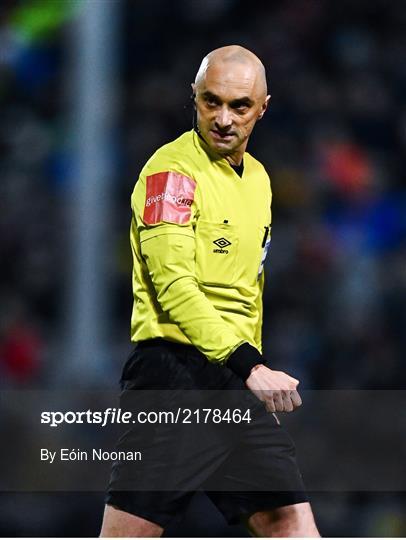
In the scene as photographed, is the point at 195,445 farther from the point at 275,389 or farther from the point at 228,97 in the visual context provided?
the point at 228,97

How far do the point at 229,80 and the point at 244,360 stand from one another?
2.61 ft

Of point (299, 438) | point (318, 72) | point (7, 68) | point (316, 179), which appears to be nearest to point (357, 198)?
point (316, 179)

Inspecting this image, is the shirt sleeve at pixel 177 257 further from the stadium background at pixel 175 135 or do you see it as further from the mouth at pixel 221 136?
the stadium background at pixel 175 135

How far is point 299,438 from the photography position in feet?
22.6

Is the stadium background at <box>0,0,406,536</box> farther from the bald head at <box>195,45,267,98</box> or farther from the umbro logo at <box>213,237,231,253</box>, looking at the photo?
the bald head at <box>195,45,267,98</box>

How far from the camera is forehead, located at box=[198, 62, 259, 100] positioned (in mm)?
3793

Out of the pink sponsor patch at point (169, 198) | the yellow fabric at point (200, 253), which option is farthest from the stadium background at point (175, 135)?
the pink sponsor patch at point (169, 198)

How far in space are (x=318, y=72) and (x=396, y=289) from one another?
71.9 inches

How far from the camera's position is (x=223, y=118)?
3.81m

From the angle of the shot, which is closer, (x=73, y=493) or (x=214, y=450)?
(x=214, y=450)

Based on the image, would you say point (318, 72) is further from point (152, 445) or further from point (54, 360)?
point (152, 445)

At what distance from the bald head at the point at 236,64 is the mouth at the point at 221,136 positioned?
136 mm
